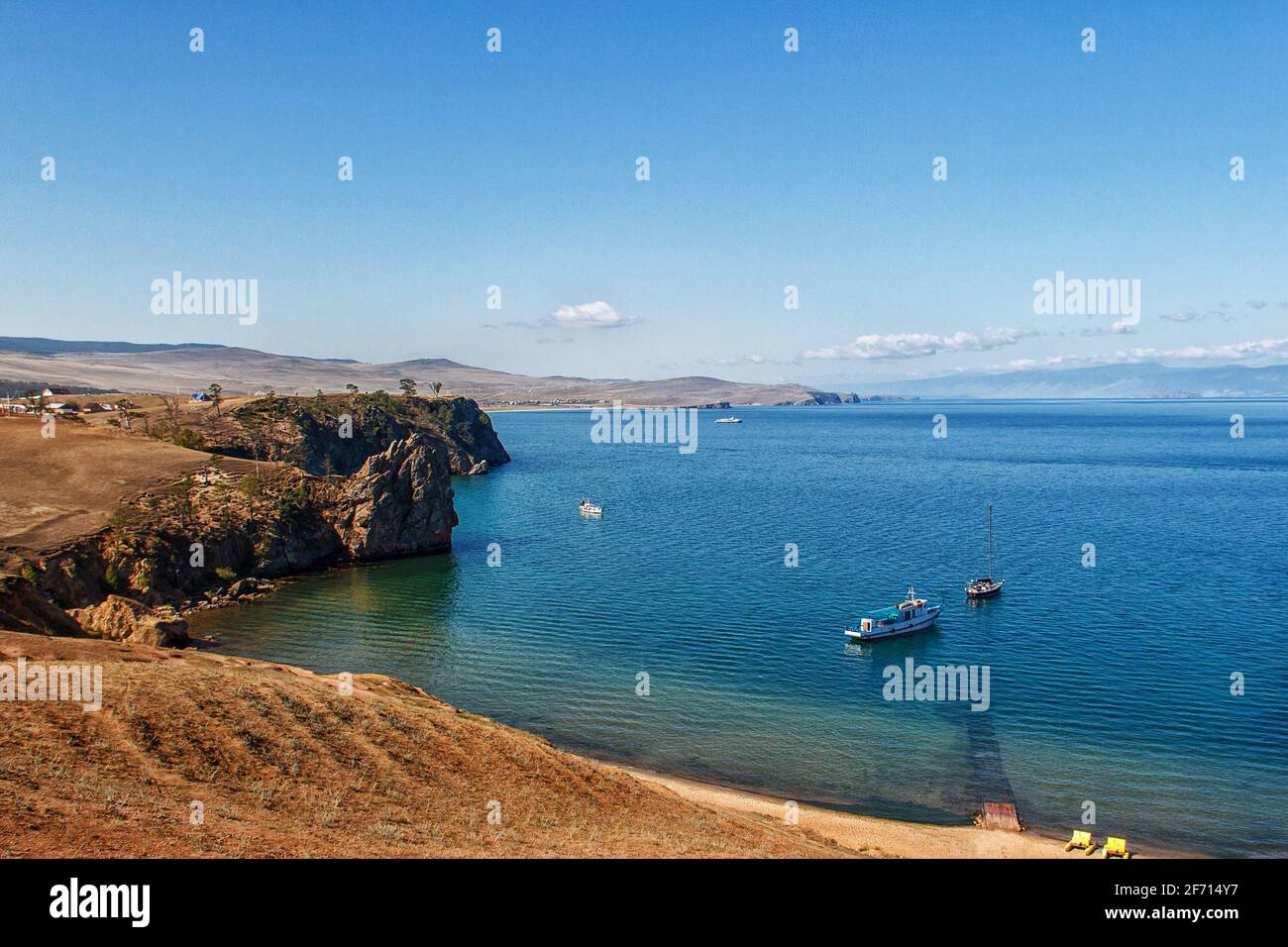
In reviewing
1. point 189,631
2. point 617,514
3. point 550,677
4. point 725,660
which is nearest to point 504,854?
point 550,677

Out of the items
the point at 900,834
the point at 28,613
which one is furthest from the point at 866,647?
the point at 28,613

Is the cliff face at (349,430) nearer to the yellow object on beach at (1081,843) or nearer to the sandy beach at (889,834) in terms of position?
the sandy beach at (889,834)

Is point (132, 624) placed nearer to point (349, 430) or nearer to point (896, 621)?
point (896, 621)

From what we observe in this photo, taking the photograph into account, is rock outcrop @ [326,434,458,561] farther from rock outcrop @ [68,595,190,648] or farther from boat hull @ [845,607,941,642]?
boat hull @ [845,607,941,642]

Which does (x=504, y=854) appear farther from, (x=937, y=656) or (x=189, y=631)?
(x=189, y=631)

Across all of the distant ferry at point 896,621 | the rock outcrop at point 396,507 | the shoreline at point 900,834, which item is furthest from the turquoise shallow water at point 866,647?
the rock outcrop at point 396,507
